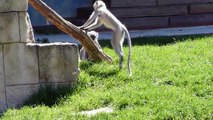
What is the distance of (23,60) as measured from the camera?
24.3 ft

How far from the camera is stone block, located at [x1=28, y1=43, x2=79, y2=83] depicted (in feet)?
24.6

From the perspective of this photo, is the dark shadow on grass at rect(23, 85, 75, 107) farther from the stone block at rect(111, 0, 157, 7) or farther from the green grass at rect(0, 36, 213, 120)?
the stone block at rect(111, 0, 157, 7)

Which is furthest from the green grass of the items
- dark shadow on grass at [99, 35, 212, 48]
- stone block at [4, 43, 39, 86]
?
dark shadow on grass at [99, 35, 212, 48]

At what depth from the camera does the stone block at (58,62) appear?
7.51 meters

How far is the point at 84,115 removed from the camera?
21.7ft

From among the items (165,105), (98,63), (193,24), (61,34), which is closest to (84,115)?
(165,105)

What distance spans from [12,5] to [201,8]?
777 cm

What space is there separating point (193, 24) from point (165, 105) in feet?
24.8

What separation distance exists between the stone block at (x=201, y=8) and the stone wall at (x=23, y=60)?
7.02 m

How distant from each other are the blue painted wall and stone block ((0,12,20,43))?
5.99 metres

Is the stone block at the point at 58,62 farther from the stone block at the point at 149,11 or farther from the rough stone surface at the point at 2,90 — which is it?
the stone block at the point at 149,11

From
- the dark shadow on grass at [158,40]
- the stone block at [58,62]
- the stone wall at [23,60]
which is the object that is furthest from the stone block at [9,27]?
the dark shadow on grass at [158,40]

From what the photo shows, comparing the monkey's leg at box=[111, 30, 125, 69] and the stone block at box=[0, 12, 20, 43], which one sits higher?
the stone block at box=[0, 12, 20, 43]

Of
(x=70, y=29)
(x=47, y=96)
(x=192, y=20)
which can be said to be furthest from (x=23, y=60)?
(x=192, y=20)
